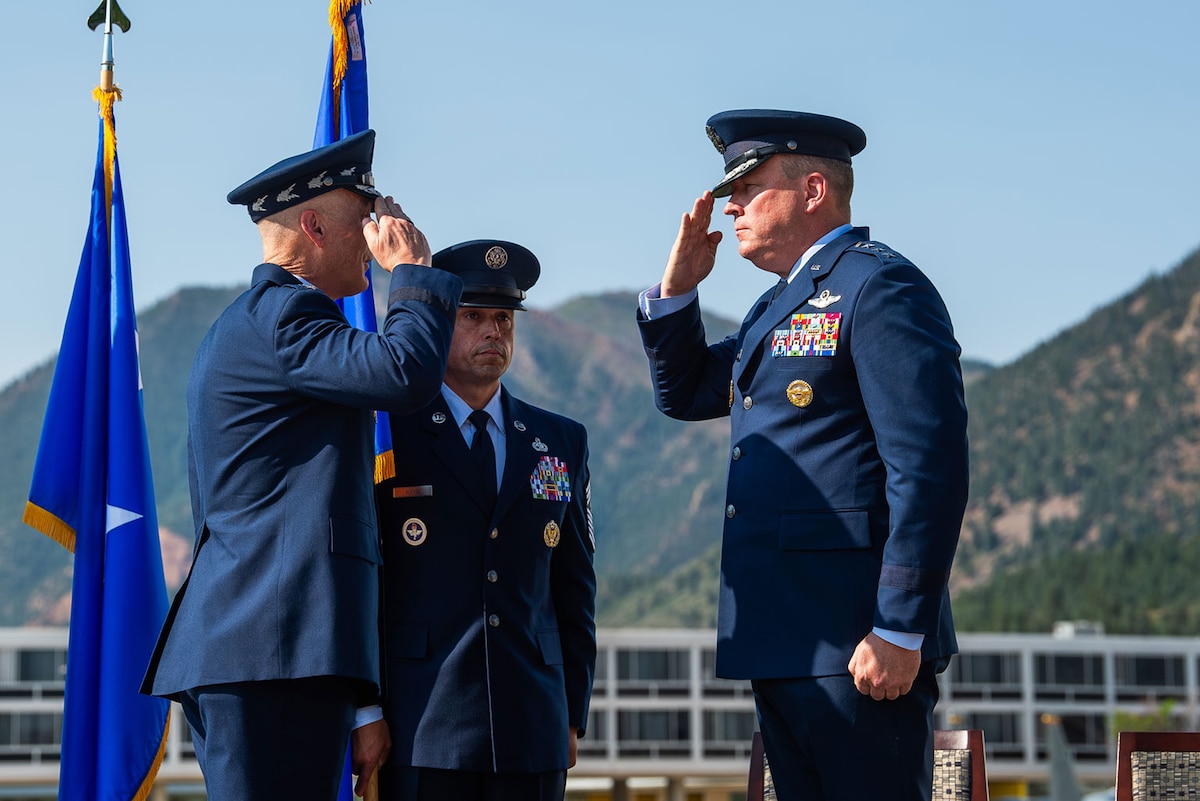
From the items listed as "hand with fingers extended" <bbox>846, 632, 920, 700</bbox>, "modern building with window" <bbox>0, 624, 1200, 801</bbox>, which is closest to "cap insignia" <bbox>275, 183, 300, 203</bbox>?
"hand with fingers extended" <bbox>846, 632, 920, 700</bbox>

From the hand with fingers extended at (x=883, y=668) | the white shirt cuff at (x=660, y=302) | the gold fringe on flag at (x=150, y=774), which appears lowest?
the gold fringe on flag at (x=150, y=774)

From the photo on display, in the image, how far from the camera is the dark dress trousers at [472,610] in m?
4.23

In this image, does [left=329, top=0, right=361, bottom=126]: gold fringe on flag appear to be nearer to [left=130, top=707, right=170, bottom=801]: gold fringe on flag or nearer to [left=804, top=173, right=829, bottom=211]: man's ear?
[left=804, top=173, right=829, bottom=211]: man's ear

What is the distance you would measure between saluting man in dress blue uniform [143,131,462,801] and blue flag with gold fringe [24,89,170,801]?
175 cm

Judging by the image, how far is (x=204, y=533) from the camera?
150 inches

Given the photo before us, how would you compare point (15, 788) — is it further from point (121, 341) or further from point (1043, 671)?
point (121, 341)

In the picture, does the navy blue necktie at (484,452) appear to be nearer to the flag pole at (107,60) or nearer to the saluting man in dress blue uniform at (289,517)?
the saluting man in dress blue uniform at (289,517)

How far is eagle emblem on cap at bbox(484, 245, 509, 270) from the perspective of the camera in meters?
4.74

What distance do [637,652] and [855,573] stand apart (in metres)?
67.6

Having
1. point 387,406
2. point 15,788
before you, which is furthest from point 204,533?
point 15,788

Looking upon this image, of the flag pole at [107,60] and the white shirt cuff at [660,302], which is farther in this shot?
the flag pole at [107,60]

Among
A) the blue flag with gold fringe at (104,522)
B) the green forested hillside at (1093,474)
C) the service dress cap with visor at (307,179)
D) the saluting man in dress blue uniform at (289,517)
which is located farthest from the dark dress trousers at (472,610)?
the green forested hillside at (1093,474)

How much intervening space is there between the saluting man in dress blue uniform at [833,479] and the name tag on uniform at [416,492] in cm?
94

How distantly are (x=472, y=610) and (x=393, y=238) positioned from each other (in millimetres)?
1141
